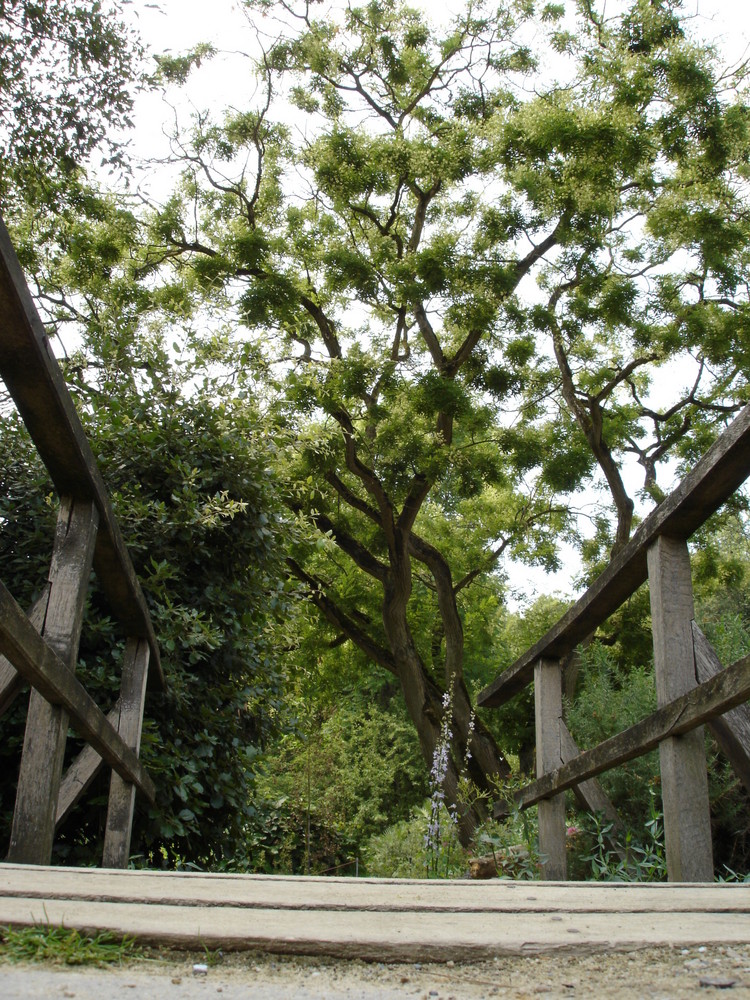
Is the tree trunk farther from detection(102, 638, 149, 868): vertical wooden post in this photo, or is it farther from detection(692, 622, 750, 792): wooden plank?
detection(692, 622, 750, 792): wooden plank

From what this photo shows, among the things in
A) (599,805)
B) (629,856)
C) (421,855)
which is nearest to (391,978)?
(629,856)

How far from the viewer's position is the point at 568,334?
42.2ft

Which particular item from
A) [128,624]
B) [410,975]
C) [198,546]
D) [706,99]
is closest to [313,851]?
[198,546]

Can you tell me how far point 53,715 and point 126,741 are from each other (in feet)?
2.89

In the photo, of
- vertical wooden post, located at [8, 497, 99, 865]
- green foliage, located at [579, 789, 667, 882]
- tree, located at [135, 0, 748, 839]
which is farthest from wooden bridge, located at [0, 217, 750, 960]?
tree, located at [135, 0, 748, 839]

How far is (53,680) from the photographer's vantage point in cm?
244

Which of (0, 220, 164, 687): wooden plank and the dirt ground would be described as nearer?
the dirt ground

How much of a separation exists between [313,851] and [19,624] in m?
8.70

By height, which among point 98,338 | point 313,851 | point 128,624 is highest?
point 98,338

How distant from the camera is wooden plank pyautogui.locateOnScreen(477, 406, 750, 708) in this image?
253 cm

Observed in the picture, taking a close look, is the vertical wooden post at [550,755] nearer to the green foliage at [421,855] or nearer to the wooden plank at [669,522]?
the wooden plank at [669,522]

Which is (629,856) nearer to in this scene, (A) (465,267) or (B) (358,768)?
(A) (465,267)

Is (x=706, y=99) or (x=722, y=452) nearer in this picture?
(x=722, y=452)

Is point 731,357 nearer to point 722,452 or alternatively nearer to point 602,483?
point 602,483
